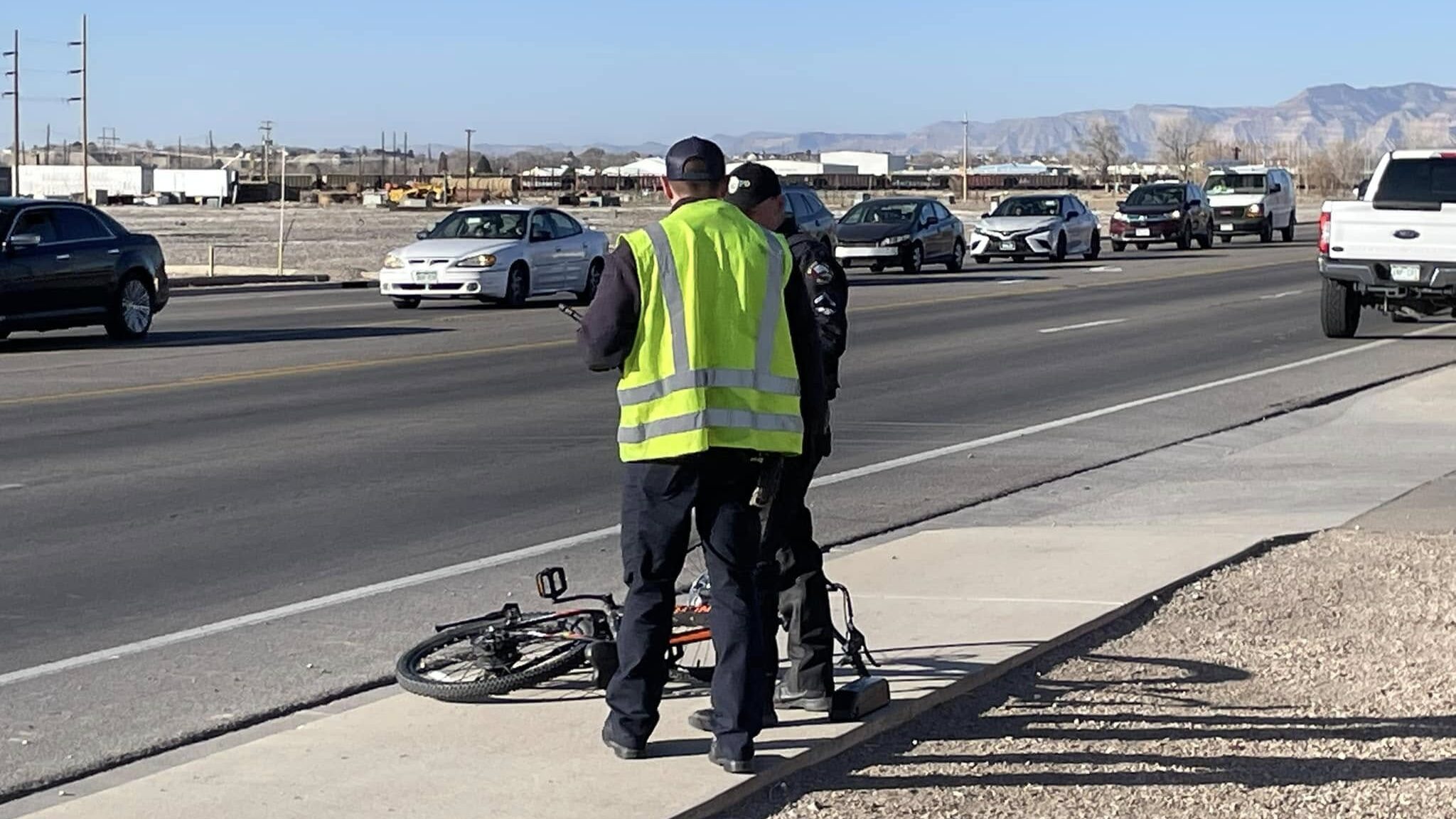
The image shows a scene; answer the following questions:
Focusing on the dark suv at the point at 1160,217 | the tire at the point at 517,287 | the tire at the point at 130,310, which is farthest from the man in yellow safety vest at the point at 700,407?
the dark suv at the point at 1160,217

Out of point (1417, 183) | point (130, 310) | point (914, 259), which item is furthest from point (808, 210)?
point (130, 310)

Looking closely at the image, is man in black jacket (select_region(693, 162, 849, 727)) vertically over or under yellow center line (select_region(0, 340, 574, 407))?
over

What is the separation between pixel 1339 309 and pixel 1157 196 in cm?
2778

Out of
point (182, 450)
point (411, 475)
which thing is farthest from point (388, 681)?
point (182, 450)

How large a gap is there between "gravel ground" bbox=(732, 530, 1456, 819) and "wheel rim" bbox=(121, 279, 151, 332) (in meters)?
16.2

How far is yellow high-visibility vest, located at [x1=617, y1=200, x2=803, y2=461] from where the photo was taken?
5.96m

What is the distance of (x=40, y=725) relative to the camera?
6941 millimetres

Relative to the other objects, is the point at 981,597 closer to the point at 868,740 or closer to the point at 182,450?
the point at 868,740

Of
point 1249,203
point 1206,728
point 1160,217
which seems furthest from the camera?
point 1249,203

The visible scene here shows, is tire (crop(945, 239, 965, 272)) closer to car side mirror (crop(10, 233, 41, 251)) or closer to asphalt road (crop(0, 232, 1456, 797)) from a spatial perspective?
asphalt road (crop(0, 232, 1456, 797))

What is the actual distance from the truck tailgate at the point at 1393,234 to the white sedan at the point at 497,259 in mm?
10171

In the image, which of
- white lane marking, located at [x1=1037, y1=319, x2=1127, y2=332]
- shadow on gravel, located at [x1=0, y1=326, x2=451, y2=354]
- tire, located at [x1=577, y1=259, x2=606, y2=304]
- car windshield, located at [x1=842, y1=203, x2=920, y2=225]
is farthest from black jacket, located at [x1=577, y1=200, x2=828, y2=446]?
car windshield, located at [x1=842, y1=203, x2=920, y2=225]

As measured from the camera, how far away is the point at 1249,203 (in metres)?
55.6

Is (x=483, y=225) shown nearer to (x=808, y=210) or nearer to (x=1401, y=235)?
(x=808, y=210)
